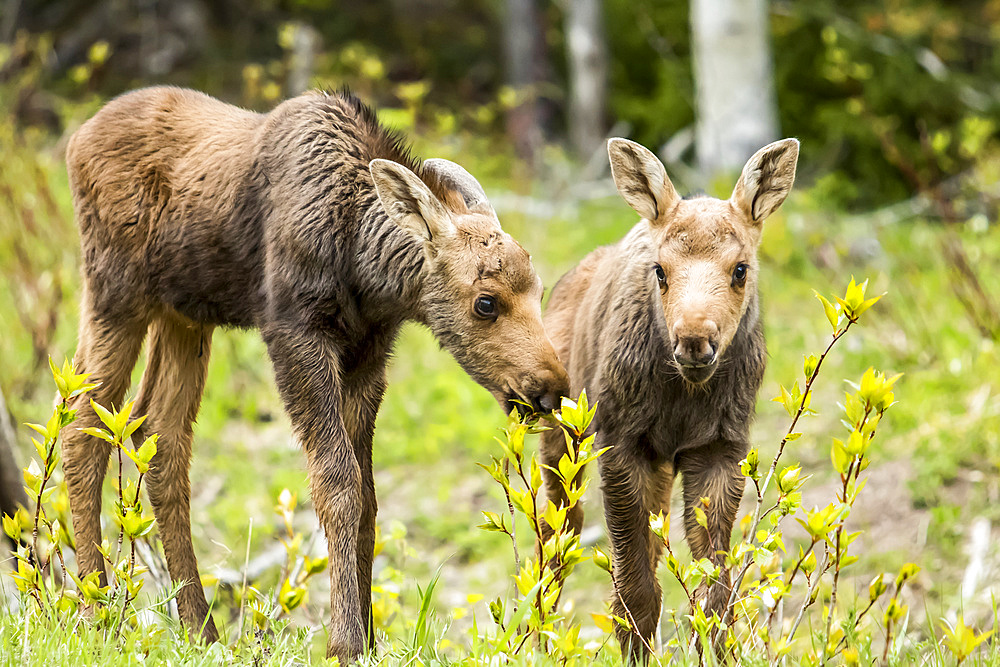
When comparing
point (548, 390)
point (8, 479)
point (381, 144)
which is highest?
point (381, 144)

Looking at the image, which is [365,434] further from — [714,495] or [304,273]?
[714,495]

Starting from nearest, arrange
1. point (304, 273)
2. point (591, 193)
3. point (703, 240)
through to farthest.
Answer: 1. point (304, 273)
2. point (703, 240)
3. point (591, 193)

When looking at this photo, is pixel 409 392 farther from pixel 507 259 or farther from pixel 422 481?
pixel 507 259

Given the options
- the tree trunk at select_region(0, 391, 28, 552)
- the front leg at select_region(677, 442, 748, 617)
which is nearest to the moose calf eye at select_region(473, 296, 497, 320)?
the front leg at select_region(677, 442, 748, 617)

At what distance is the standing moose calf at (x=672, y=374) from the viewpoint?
3818mm

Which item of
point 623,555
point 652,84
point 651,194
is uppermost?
point 651,194

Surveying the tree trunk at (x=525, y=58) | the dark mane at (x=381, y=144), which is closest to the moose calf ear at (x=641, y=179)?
the dark mane at (x=381, y=144)

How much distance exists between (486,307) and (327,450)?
0.74 m

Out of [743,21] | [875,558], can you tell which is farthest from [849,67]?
[875,558]

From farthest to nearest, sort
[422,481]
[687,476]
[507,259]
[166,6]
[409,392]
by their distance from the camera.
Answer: [166,6] → [409,392] → [422,481] → [687,476] → [507,259]

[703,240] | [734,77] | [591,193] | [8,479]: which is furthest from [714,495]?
[591,193]

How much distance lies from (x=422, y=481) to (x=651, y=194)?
151 inches

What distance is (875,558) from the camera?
18.0ft

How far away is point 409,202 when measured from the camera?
3.52 metres
